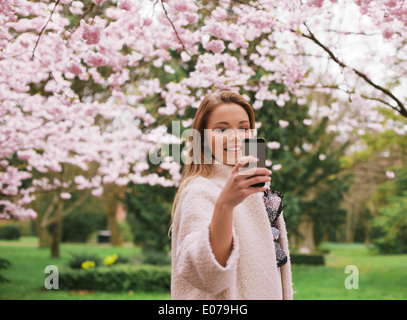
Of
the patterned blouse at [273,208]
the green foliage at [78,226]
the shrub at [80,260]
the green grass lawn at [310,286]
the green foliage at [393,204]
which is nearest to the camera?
the patterned blouse at [273,208]

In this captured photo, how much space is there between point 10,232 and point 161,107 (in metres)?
24.3

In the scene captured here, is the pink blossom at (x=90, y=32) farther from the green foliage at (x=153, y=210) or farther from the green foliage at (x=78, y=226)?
the green foliage at (x=78, y=226)

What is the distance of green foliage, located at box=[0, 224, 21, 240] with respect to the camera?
88.8 feet

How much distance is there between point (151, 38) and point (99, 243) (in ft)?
78.7

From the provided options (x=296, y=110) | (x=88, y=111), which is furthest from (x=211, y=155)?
(x=296, y=110)

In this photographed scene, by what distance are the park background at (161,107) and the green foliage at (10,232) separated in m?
10.4

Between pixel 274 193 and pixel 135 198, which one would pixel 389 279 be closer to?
pixel 135 198

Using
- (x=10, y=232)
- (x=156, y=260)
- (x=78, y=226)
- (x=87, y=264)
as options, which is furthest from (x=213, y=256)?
(x=10, y=232)

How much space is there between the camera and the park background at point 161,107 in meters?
4.76

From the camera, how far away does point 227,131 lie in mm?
1506

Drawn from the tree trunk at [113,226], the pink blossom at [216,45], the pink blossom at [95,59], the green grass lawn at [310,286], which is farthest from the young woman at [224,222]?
the tree trunk at [113,226]

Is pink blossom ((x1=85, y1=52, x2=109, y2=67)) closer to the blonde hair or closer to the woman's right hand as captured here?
the blonde hair

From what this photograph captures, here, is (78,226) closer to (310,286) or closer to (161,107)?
(310,286)

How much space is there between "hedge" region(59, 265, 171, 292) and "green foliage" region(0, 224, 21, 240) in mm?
20072
